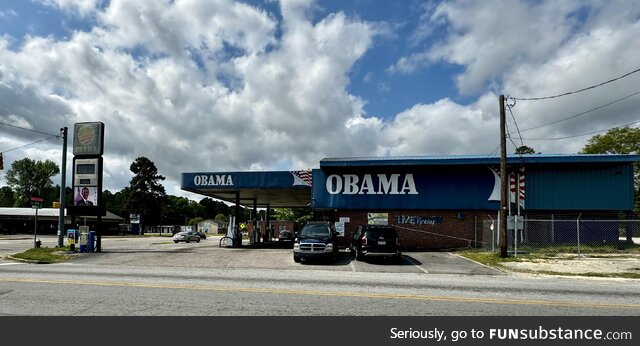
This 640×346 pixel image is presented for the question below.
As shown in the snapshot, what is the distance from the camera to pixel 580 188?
84.6 feet

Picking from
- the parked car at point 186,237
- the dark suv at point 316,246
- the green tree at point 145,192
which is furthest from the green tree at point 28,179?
the dark suv at point 316,246

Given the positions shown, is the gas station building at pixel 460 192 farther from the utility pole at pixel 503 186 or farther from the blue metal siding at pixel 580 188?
the utility pole at pixel 503 186

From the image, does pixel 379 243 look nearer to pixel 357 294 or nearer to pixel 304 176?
pixel 357 294

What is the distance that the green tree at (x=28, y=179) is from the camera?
4512 inches

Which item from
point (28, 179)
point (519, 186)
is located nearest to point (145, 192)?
point (28, 179)

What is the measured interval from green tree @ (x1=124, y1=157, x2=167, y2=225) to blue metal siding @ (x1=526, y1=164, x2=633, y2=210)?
3272 inches

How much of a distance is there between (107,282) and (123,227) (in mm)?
81096

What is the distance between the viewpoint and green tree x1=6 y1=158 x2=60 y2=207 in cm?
11460

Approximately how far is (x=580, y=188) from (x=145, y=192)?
8808cm

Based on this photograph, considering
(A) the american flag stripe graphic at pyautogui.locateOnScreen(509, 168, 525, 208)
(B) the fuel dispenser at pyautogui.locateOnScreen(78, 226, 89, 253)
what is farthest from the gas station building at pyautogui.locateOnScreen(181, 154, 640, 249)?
(B) the fuel dispenser at pyautogui.locateOnScreen(78, 226, 89, 253)

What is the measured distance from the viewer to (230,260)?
66.2 feet

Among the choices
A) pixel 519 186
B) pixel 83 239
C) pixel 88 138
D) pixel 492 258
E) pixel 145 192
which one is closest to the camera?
pixel 492 258
